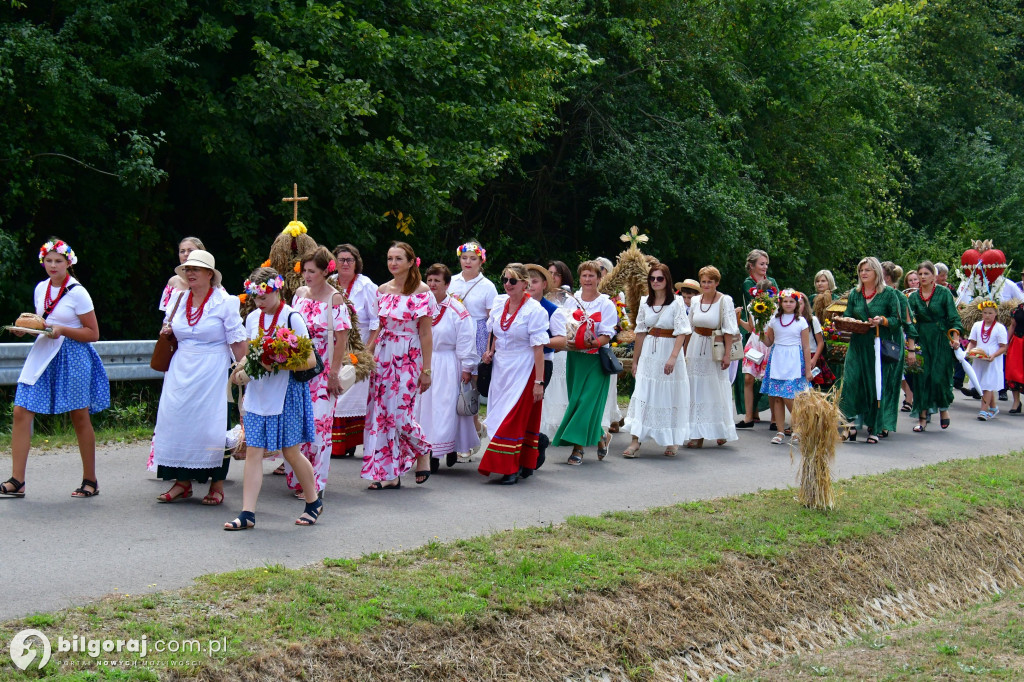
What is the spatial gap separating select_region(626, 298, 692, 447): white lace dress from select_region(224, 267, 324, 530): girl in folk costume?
4757 millimetres

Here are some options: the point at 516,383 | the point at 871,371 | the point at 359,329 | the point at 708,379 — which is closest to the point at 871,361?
the point at 871,371

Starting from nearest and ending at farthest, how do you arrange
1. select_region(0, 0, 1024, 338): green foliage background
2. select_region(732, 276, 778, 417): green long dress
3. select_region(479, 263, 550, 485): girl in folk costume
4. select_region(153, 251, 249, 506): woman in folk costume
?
select_region(153, 251, 249, 506): woman in folk costume < select_region(479, 263, 550, 485): girl in folk costume < select_region(0, 0, 1024, 338): green foliage background < select_region(732, 276, 778, 417): green long dress

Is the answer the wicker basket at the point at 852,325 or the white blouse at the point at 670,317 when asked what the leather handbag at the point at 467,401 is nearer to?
the white blouse at the point at 670,317

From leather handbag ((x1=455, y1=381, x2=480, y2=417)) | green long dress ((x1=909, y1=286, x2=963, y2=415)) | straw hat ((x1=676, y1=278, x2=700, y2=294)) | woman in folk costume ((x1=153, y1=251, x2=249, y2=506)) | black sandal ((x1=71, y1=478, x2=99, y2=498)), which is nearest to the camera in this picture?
woman in folk costume ((x1=153, y1=251, x2=249, y2=506))

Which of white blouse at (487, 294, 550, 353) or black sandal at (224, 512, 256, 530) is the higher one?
white blouse at (487, 294, 550, 353)

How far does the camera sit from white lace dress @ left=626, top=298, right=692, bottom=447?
1170 cm

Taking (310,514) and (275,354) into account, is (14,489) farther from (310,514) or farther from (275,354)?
(275,354)

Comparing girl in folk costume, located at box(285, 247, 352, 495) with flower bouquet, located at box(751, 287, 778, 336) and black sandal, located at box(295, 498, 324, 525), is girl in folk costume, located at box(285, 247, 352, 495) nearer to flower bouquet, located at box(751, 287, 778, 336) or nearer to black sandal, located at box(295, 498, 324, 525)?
black sandal, located at box(295, 498, 324, 525)

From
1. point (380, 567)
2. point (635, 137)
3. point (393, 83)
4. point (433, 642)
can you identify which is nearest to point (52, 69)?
point (393, 83)

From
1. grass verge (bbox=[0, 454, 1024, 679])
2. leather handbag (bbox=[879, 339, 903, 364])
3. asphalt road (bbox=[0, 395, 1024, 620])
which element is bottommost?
grass verge (bbox=[0, 454, 1024, 679])

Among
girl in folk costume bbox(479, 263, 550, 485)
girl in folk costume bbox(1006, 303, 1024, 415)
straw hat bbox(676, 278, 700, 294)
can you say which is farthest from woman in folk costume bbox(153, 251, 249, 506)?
girl in folk costume bbox(1006, 303, 1024, 415)

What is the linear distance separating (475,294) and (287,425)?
13.9ft

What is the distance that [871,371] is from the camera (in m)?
13.2

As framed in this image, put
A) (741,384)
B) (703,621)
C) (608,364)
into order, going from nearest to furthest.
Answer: (703,621) < (608,364) < (741,384)
